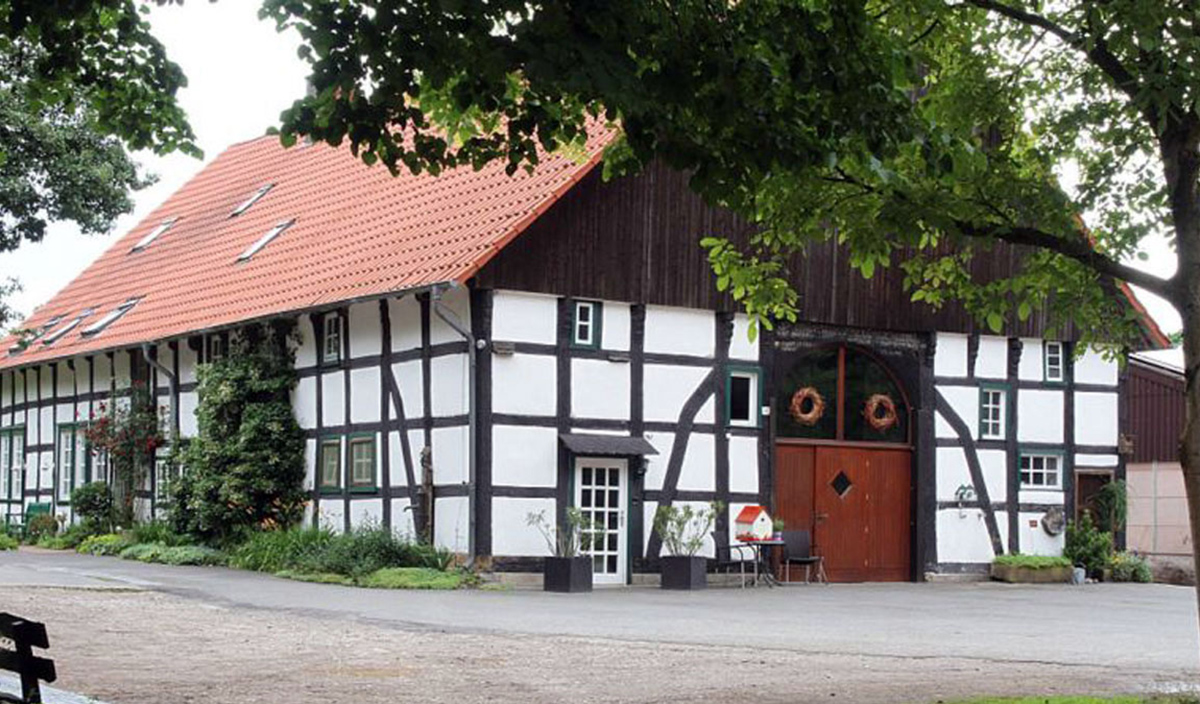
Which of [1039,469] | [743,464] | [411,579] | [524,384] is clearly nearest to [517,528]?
[411,579]

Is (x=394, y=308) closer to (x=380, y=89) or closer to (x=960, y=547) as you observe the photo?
(x=960, y=547)

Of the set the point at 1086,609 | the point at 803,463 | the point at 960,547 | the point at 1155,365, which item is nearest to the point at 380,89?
the point at 1086,609

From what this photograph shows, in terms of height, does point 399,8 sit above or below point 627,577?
above

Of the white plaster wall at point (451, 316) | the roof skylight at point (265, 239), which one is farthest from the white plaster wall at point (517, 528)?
the roof skylight at point (265, 239)

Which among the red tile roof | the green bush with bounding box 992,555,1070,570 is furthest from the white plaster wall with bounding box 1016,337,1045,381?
the red tile roof

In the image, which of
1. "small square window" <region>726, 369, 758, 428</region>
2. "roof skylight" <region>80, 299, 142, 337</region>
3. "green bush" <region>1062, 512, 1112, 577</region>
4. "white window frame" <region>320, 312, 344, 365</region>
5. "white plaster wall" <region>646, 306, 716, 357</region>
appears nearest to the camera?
"white plaster wall" <region>646, 306, 716, 357</region>

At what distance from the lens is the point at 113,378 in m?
31.2

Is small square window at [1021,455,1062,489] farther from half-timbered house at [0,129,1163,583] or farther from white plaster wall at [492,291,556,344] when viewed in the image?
white plaster wall at [492,291,556,344]

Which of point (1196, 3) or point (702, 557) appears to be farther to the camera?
point (702, 557)

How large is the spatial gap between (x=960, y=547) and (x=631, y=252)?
7.59 meters

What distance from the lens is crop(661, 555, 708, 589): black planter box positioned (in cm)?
2300

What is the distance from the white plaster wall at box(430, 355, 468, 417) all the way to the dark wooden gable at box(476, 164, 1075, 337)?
1.20 meters

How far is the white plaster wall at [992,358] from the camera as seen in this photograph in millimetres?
27266

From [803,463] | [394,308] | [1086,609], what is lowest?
[1086,609]
